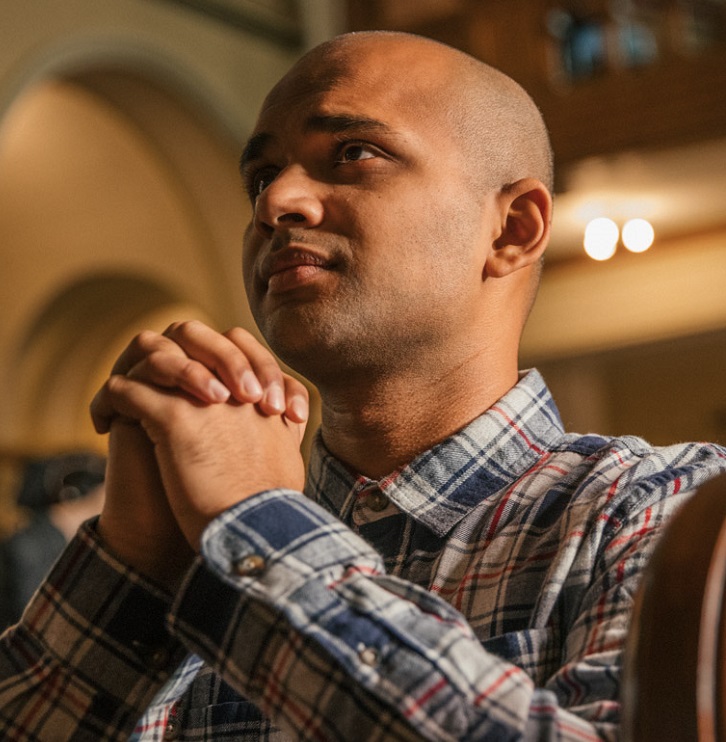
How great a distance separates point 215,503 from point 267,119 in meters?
0.61

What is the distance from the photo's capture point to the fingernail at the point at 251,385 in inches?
38.8

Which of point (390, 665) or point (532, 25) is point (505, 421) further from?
point (532, 25)

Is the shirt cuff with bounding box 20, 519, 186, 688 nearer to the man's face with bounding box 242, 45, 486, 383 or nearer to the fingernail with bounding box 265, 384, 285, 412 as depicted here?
the fingernail with bounding box 265, 384, 285, 412

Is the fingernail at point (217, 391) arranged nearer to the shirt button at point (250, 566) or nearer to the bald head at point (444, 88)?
the shirt button at point (250, 566)

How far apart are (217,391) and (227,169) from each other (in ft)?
19.6

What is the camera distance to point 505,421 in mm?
1314

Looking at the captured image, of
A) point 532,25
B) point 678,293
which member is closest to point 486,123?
point 532,25

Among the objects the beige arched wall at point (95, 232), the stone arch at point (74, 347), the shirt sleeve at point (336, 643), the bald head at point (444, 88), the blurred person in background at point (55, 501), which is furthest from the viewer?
the stone arch at point (74, 347)

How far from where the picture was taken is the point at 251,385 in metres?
0.99

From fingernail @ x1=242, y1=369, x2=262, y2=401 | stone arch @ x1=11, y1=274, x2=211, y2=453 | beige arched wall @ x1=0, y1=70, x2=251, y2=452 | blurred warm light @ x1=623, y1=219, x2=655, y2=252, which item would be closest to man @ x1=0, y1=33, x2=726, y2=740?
fingernail @ x1=242, y1=369, x2=262, y2=401

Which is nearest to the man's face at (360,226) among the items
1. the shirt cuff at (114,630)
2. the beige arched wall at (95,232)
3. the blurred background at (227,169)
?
the shirt cuff at (114,630)

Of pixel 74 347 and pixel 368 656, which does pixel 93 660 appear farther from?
pixel 74 347

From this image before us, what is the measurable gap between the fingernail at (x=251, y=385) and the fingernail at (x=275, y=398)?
0.01 meters

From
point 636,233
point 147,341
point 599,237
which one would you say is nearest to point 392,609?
point 147,341
